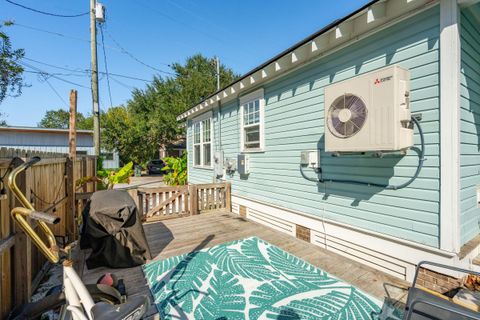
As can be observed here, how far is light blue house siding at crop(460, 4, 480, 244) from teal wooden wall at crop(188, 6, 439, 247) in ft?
1.24

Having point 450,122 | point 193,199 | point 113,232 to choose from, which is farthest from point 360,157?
point 193,199

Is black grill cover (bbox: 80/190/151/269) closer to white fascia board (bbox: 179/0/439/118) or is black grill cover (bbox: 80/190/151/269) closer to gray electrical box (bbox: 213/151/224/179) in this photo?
white fascia board (bbox: 179/0/439/118)

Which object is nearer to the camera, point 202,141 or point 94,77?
point 202,141

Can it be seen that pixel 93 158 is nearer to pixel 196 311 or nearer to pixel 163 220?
pixel 163 220

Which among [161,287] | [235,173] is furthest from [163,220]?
[161,287]

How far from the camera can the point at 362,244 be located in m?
3.33

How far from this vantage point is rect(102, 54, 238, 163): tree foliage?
18.7 m

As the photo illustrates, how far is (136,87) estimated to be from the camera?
23562mm

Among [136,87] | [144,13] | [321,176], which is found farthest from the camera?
[136,87]

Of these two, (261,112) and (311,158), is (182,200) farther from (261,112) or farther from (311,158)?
(311,158)

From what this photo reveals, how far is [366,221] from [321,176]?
98 centimetres

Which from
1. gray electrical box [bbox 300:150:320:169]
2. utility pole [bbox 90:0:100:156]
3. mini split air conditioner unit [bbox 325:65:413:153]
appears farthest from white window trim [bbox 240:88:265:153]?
utility pole [bbox 90:0:100:156]

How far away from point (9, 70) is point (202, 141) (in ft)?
28.2

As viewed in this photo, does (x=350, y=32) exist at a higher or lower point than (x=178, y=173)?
higher
